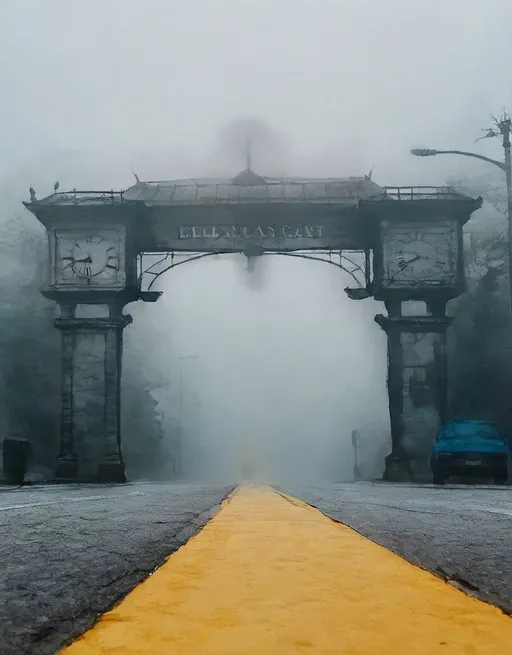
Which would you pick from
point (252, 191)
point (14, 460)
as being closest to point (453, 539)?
point (14, 460)

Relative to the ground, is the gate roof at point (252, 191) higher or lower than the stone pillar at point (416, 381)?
higher

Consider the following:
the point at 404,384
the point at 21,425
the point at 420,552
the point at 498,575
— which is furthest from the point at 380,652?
the point at 21,425

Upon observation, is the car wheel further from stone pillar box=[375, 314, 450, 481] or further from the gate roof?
the gate roof

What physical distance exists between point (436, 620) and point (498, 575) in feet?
3.32

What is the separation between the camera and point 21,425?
35.8 m

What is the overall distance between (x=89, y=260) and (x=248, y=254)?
4.87 meters

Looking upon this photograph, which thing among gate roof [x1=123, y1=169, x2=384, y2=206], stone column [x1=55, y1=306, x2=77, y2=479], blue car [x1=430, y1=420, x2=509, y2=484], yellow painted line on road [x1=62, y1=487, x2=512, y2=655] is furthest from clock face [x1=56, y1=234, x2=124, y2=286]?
yellow painted line on road [x1=62, y1=487, x2=512, y2=655]

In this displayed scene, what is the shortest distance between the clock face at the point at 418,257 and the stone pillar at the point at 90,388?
330 inches

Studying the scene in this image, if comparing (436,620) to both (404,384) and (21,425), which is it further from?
(21,425)

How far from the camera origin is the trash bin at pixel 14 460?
785 inches

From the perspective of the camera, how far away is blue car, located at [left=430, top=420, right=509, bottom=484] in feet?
62.0

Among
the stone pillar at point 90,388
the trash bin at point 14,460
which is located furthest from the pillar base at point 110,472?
the trash bin at point 14,460

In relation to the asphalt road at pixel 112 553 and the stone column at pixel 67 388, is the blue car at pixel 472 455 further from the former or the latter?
the asphalt road at pixel 112 553

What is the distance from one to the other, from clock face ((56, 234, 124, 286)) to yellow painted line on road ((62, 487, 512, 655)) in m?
23.7
